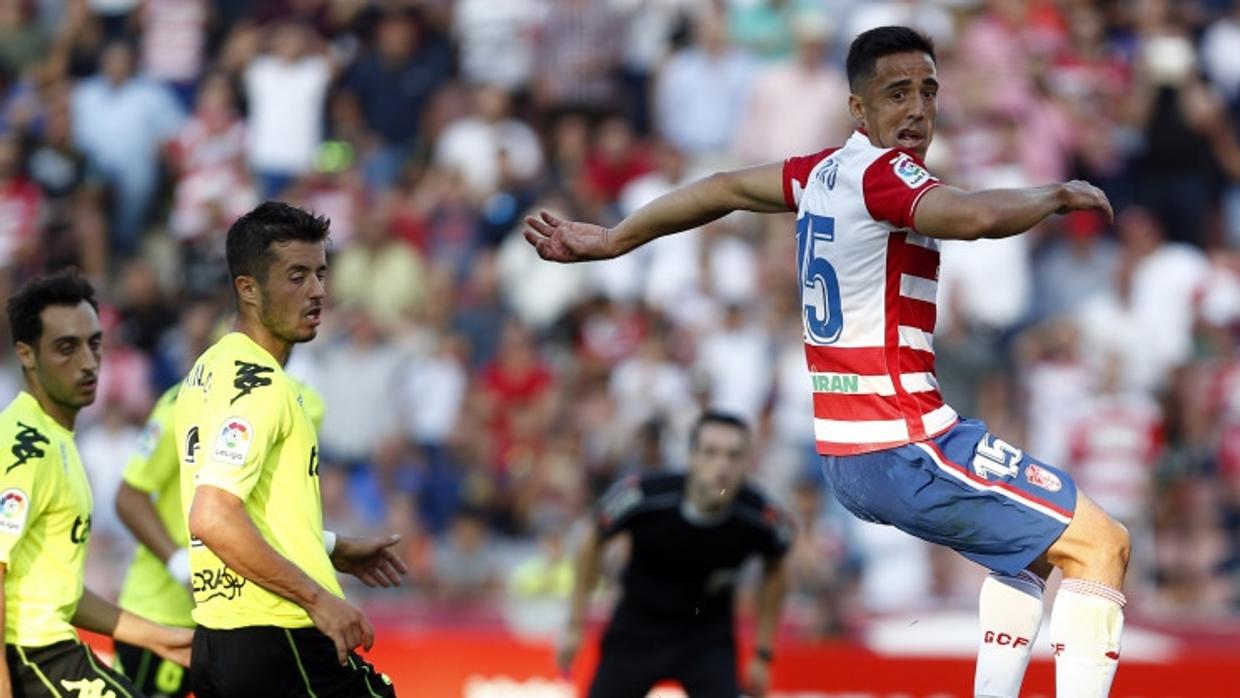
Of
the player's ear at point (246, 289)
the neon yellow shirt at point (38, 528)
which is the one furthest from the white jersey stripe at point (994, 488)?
the neon yellow shirt at point (38, 528)

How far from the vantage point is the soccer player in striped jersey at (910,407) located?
24.0ft

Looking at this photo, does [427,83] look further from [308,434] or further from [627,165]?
A: [308,434]

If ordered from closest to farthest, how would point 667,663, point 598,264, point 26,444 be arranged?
1. point 26,444
2. point 667,663
3. point 598,264

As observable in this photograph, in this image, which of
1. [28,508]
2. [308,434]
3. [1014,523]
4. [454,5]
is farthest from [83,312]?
[454,5]

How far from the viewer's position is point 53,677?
8.02 m

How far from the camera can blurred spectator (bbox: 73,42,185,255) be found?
63.1ft

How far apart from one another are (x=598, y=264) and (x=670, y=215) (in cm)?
933

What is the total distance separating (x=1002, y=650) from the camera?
766 cm

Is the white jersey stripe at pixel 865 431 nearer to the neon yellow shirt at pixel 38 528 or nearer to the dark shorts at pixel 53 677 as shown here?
the dark shorts at pixel 53 677

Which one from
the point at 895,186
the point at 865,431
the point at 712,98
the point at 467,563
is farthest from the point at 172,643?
the point at 712,98

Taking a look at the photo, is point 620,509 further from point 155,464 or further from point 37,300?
point 37,300

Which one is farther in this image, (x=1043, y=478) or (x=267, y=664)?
(x=1043, y=478)

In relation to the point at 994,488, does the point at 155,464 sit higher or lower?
higher

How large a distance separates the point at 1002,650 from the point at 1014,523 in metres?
0.57
